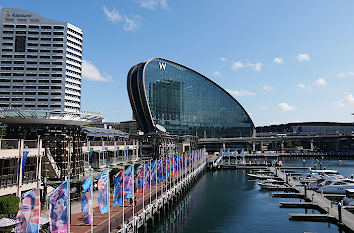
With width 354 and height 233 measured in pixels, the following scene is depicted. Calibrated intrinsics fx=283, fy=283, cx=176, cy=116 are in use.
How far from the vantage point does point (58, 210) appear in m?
21.1

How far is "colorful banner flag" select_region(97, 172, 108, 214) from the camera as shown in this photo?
26719 millimetres


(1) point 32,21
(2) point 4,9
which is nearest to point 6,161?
(1) point 32,21

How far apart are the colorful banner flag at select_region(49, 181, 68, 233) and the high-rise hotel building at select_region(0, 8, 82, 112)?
158492mm

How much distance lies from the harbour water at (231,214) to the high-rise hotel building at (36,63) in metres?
128

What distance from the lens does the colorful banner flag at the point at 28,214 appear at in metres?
18.8

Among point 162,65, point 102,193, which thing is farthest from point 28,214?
point 162,65

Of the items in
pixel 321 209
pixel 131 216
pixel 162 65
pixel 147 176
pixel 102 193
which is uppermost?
pixel 162 65

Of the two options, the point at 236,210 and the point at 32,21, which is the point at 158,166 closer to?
the point at 236,210

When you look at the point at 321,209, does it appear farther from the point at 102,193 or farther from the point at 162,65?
the point at 162,65

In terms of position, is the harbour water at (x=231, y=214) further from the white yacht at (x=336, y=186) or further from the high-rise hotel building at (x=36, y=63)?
the high-rise hotel building at (x=36, y=63)

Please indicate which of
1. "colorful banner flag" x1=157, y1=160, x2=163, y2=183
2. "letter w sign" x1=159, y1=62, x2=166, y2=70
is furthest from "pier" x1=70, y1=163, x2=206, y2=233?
"letter w sign" x1=159, y1=62, x2=166, y2=70

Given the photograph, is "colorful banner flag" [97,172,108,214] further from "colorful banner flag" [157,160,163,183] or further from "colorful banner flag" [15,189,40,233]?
"colorful banner flag" [157,160,163,183]

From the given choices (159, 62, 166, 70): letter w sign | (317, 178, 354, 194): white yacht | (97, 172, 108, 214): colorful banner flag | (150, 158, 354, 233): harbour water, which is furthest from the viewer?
(159, 62, 166, 70): letter w sign

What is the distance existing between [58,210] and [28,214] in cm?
238
